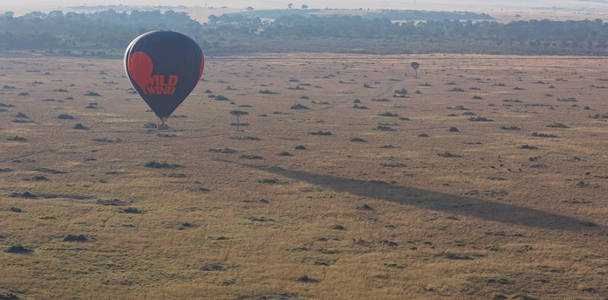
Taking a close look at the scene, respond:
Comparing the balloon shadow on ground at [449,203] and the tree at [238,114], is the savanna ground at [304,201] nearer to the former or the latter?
the balloon shadow on ground at [449,203]

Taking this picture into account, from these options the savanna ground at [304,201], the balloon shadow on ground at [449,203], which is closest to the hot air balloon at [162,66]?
the savanna ground at [304,201]

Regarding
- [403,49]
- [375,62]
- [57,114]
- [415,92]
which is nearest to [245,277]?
[57,114]

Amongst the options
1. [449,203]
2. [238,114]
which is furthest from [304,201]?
[238,114]

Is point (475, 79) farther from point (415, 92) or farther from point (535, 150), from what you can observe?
point (535, 150)

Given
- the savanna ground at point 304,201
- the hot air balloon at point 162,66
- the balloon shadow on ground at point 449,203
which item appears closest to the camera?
the savanna ground at point 304,201

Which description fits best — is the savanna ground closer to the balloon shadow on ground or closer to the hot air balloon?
the balloon shadow on ground

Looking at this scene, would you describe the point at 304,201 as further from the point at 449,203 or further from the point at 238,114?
the point at 238,114

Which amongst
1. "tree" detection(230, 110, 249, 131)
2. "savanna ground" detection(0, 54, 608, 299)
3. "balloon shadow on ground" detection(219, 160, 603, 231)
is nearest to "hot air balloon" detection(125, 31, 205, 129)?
"savanna ground" detection(0, 54, 608, 299)
